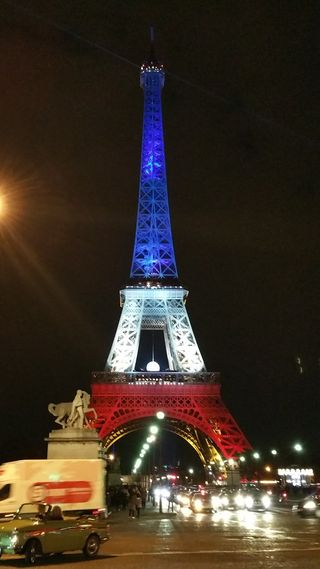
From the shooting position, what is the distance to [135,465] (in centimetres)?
12700

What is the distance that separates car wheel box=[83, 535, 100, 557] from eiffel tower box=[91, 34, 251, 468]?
43.5 meters

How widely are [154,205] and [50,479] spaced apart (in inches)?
2330

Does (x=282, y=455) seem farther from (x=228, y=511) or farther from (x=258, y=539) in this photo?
(x=258, y=539)

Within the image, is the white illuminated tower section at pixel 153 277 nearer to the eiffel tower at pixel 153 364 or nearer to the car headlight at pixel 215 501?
the eiffel tower at pixel 153 364

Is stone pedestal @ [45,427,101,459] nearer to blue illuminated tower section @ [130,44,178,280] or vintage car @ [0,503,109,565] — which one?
vintage car @ [0,503,109,565]

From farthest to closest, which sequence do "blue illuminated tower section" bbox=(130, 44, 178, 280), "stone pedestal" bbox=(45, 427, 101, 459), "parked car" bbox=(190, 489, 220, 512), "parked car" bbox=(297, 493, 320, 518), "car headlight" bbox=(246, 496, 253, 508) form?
1. "blue illuminated tower section" bbox=(130, 44, 178, 280)
2. "car headlight" bbox=(246, 496, 253, 508)
3. "parked car" bbox=(190, 489, 220, 512)
4. "stone pedestal" bbox=(45, 427, 101, 459)
5. "parked car" bbox=(297, 493, 320, 518)

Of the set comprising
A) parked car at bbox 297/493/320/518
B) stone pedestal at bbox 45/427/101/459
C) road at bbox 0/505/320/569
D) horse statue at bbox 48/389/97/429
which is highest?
horse statue at bbox 48/389/97/429

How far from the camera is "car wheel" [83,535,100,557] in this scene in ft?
52.3

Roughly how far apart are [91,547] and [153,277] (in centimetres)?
5846

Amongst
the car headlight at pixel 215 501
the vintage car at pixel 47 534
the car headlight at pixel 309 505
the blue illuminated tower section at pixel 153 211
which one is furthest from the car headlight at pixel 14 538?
the blue illuminated tower section at pixel 153 211

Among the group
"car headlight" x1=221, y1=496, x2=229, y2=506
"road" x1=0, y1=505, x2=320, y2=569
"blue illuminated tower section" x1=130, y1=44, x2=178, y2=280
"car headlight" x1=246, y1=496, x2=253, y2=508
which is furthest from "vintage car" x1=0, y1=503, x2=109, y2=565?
"blue illuminated tower section" x1=130, y1=44, x2=178, y2=280

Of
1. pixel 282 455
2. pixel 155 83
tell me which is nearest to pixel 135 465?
pixel 282 455

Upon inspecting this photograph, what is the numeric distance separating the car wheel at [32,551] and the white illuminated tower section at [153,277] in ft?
168

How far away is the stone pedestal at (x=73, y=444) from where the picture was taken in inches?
1403
